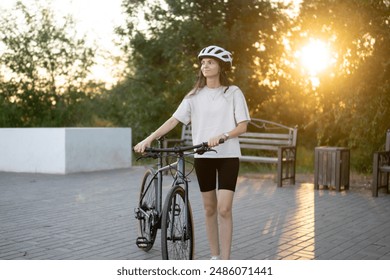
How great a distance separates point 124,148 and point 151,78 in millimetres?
3991

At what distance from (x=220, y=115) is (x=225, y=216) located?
2.62 ft

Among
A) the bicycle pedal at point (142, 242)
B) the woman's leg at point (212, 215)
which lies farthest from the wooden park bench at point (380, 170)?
the woman's leg at point (212, 215)

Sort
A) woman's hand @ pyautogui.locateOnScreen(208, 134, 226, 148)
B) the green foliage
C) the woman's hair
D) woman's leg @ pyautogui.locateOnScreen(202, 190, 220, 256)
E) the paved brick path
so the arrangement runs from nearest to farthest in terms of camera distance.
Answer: woman's hand @ pyautogui.locateOnScreen(208, 134, 226, 148) < the woman's hair < woman's leg @ pyautogui.locateOnScreen(202, 190, 220, 256) < the paved brick path < the green foliage

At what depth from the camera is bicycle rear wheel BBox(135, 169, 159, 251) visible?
541cm

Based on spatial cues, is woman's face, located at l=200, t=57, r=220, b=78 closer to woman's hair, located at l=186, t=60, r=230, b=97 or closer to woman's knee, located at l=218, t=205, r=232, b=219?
woman's hair, located at l=186, t=60, r=230, b=97

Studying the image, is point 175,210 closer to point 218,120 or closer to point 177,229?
point 177,229

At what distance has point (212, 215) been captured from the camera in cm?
498

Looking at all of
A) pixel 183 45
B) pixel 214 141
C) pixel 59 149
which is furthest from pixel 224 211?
pixel 183 45

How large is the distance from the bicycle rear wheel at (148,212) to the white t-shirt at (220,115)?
0.91 metres

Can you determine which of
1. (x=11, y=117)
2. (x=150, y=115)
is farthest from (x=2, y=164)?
(x=150, y=115)

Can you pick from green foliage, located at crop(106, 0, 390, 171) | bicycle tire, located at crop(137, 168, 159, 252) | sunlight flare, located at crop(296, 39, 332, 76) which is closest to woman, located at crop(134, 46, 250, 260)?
bicycle tire, located at crop(137, 168, 159, 252)

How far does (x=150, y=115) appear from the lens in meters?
17.3

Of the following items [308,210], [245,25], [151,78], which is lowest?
[308,210]

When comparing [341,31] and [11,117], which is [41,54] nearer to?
[11,117]
